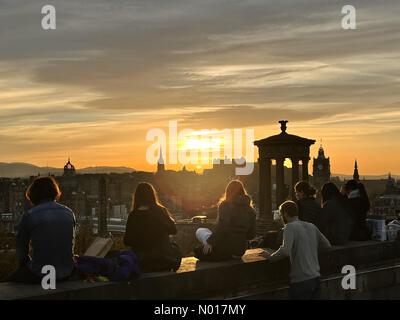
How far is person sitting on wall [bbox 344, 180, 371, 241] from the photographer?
455 inches

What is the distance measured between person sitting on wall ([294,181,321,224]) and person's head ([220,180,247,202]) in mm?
1648

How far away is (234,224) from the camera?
9195mm

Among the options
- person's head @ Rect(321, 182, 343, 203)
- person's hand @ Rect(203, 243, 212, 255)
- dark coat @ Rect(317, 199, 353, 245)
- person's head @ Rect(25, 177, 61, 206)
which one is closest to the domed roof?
person's head @ Rect(321, 182, 343, 203)

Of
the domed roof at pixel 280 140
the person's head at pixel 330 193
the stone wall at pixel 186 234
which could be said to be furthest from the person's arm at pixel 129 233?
the stone wall at pixel 186 234

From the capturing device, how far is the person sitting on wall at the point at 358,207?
11554mm

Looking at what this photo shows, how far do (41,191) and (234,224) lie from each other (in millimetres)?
2718

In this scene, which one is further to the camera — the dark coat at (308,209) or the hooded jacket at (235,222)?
the dark coat at (308,209)

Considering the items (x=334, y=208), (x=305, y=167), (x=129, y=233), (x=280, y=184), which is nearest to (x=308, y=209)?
(x=334, y=208)

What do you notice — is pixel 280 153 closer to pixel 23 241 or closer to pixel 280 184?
pixel 280 184

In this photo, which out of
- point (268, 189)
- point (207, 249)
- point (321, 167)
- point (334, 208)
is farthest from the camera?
point (321, 167)

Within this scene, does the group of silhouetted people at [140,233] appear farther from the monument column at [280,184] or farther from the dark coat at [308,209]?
the monument column at [280,184]

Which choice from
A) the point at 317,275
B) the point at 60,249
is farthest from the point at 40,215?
the point at 317,275

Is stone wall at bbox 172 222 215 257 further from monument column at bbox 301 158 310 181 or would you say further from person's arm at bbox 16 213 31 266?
person's arm at bbox 16 213 31 266
